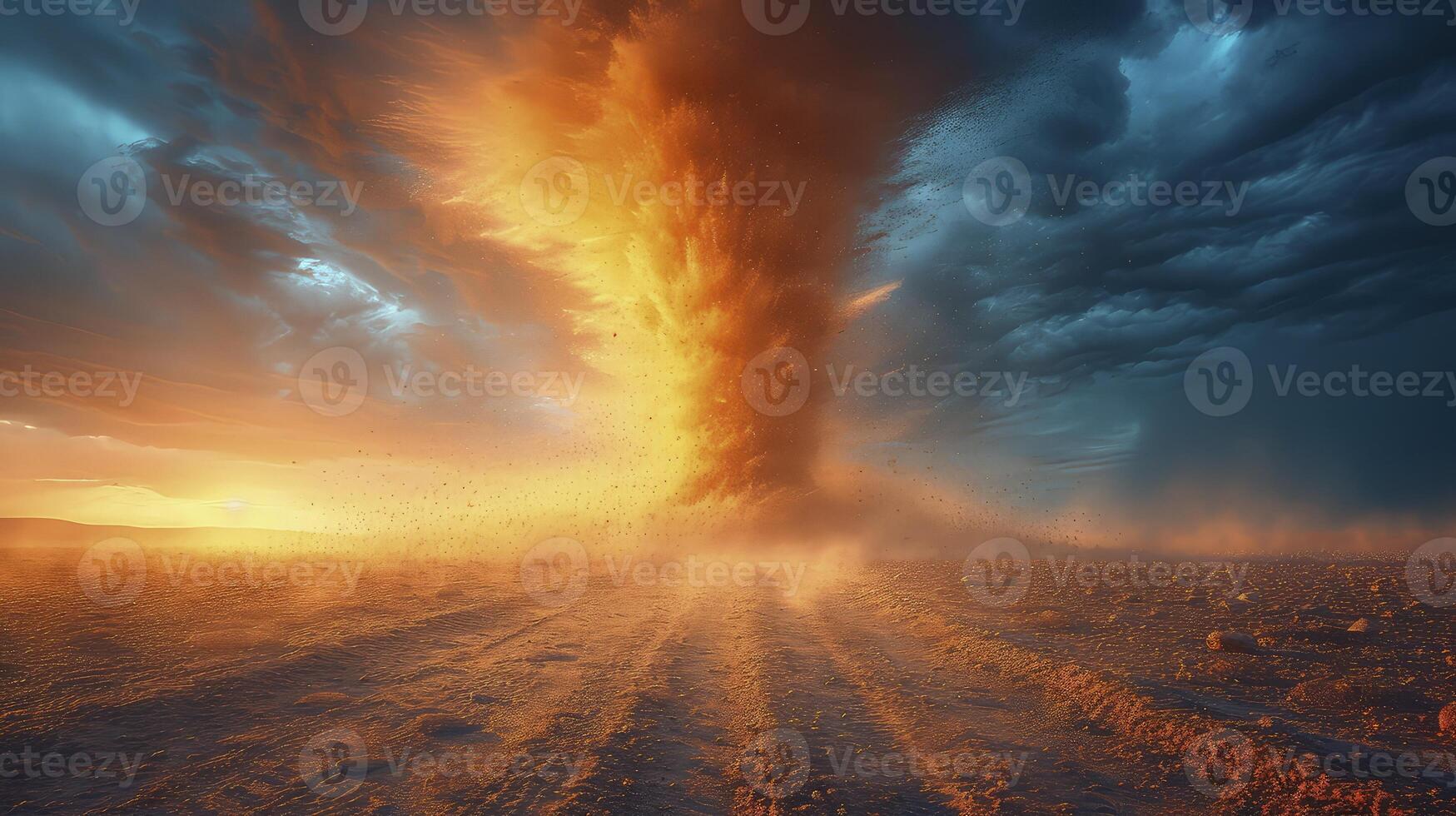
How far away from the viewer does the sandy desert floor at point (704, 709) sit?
4.93 metres

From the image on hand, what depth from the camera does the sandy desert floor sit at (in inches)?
194

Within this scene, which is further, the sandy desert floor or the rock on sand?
the rock on sand

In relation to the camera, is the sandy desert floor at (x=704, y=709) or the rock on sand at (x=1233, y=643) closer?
the sandy desert floor at (x=704, y=709)

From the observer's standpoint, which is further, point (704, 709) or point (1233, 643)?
point (1233, 643)

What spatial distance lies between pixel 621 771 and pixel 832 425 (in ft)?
81.3

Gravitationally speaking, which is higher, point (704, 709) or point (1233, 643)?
point (1233, 643)

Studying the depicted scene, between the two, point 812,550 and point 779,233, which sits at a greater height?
point 779,233

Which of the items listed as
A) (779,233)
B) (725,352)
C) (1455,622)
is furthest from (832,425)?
(1455,622)

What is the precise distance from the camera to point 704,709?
7.11 metres

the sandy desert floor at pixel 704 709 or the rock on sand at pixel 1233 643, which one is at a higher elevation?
the rock on sand at pixel 1233 643

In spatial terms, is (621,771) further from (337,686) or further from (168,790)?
(337,686)

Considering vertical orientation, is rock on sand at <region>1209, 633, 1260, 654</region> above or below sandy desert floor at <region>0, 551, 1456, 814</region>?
above

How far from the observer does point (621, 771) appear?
17.5 feet

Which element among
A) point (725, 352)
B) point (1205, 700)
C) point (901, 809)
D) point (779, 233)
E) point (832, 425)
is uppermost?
point (779, 233)
